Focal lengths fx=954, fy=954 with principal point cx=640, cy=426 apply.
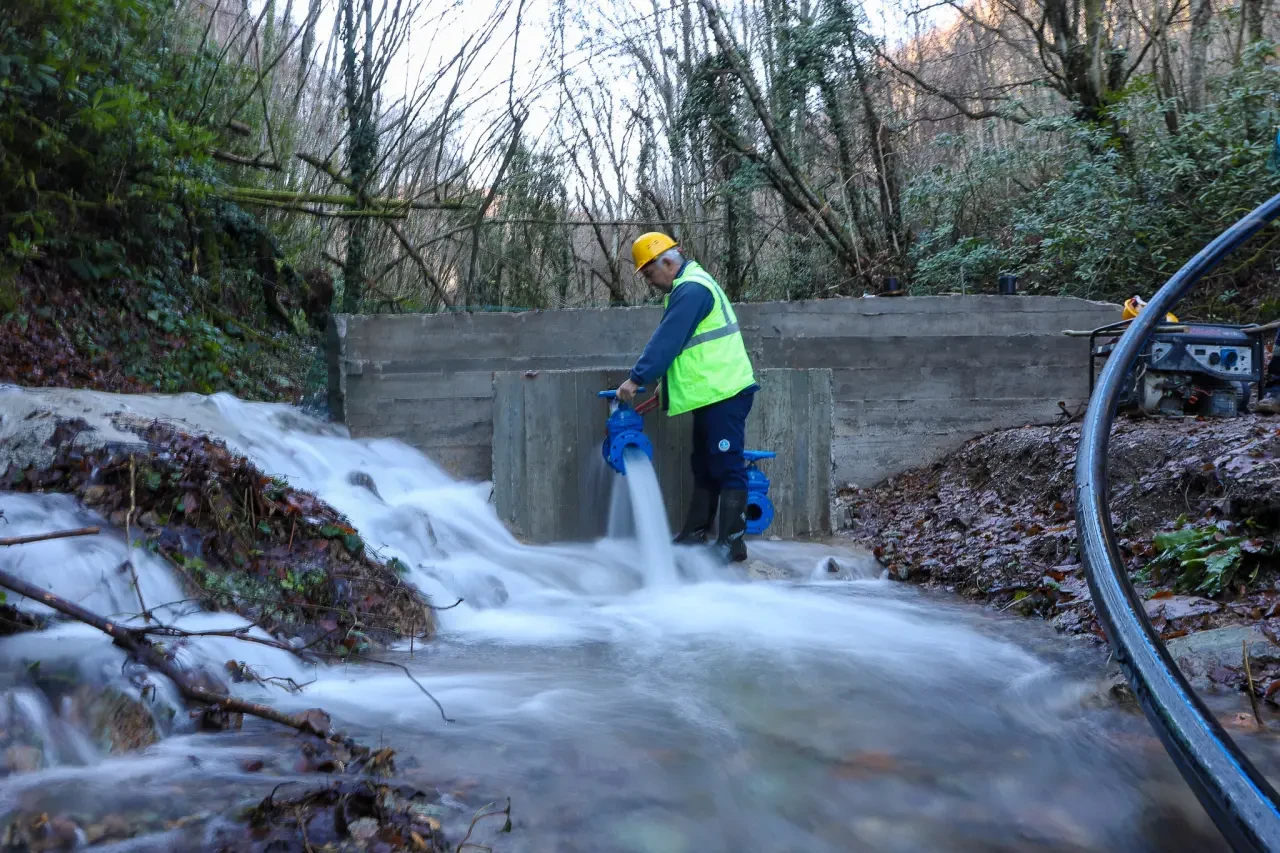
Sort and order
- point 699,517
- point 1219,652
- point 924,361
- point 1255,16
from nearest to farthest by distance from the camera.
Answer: point 1219,652
point 699,517
point 924,361
point 1255,16

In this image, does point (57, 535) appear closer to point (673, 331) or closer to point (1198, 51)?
point (673, 331)

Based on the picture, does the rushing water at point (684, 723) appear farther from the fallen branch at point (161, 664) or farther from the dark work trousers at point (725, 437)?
the dark work trousers at point (725, 437)

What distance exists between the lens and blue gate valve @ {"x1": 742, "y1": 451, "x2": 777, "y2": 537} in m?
6.97

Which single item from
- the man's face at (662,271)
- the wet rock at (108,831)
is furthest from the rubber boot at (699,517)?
the wet rock at (108,831)

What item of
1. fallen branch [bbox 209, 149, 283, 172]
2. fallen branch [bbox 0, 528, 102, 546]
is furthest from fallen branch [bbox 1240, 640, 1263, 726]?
fallen branch [bbox 209, 149, 283, 172]

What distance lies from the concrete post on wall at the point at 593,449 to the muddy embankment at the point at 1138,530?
0.81 metres

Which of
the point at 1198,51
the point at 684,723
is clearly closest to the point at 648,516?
the point at 684,723

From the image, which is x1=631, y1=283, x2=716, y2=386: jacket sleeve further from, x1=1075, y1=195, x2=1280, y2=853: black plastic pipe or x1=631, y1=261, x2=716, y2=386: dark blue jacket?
x1=1075, y1=195, x2=1280, y2=853: black plastic pipe

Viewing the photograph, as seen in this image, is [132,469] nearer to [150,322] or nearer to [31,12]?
[31,12]

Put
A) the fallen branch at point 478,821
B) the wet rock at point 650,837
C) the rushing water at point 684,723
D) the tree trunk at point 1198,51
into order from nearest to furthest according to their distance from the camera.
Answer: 1. the fallen branch at point 478,821
2. the wet rock at point 650,837
3. the rushing water at point 684,723
4. the tree trunk at point 1198,51

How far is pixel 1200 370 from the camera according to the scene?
26.0 feet

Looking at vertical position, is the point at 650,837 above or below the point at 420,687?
below

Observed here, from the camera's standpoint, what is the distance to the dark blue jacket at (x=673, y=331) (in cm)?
639

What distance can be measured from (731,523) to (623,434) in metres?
0.99
